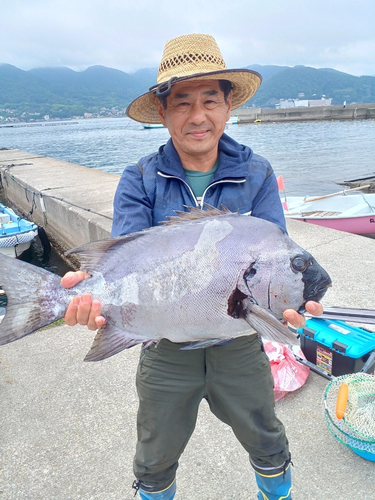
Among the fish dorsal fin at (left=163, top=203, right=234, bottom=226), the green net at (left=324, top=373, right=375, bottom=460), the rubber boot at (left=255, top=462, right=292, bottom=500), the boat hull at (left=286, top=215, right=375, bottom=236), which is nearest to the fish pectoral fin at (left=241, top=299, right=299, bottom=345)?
the fish dorsal fin at (left=163, top=203, right=234, bottom=226)

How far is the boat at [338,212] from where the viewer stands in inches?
364

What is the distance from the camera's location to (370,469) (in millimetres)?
2293

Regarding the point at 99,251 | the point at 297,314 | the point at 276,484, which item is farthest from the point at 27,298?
the point at 276,484

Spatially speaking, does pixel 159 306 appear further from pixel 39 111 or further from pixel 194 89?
pixel 39 111

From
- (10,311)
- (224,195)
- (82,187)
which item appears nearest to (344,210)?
(82,187)

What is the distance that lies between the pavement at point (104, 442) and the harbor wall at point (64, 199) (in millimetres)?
3393

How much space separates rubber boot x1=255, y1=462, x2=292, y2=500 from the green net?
21.6 inches

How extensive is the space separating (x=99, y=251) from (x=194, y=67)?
42.4 inches

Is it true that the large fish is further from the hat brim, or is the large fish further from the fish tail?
the hat brim

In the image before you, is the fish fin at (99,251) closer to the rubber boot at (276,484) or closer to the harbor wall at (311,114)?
the rubber boot at (276,484)

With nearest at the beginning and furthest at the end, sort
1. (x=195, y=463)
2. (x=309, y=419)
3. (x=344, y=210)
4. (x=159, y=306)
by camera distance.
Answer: (x=159, y=306)
(x=195, y=463)
(x=309, y=419)
(x=344, y=210)

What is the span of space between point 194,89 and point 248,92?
0.55 meters

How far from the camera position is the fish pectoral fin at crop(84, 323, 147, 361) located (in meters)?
1.71

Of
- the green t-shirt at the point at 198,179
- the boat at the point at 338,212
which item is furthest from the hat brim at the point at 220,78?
the boat at the point at 338,212
